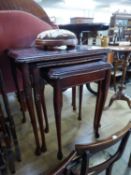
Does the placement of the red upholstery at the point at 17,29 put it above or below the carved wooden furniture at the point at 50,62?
above

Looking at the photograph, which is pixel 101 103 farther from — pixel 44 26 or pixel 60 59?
pixel 44 26

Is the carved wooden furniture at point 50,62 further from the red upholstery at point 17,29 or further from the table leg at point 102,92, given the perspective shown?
Result: the red upholstery at point 17,29

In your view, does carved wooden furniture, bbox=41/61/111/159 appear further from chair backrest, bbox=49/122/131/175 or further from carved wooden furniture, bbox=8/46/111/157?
chair backrest, bbox=49/122/131/175

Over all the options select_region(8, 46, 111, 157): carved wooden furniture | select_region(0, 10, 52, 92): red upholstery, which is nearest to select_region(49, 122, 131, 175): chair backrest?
select_region(8, 46, 111, 157): carved wooden furniture

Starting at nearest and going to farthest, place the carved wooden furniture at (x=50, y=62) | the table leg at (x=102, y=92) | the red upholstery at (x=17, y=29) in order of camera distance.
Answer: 1. the carved wooden furniture at (x=50, y=62)
2. the table leg at (x=102, y=92)
3. the red upholstery at (x=17, y=29)

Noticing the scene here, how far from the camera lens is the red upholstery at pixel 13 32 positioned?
1.31 metres

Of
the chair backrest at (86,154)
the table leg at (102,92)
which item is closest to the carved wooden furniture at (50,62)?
the table leg at (102,92)

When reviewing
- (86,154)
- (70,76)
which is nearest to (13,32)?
(70,76)

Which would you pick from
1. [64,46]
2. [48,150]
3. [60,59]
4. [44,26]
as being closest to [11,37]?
[44,26]

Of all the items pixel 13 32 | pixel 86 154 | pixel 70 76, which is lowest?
pixel 86 154

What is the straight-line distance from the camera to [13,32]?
53.1 inches

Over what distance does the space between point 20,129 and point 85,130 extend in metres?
0.59

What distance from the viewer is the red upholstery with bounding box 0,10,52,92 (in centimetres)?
131

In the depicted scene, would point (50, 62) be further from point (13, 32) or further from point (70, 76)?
point (13, 32)
